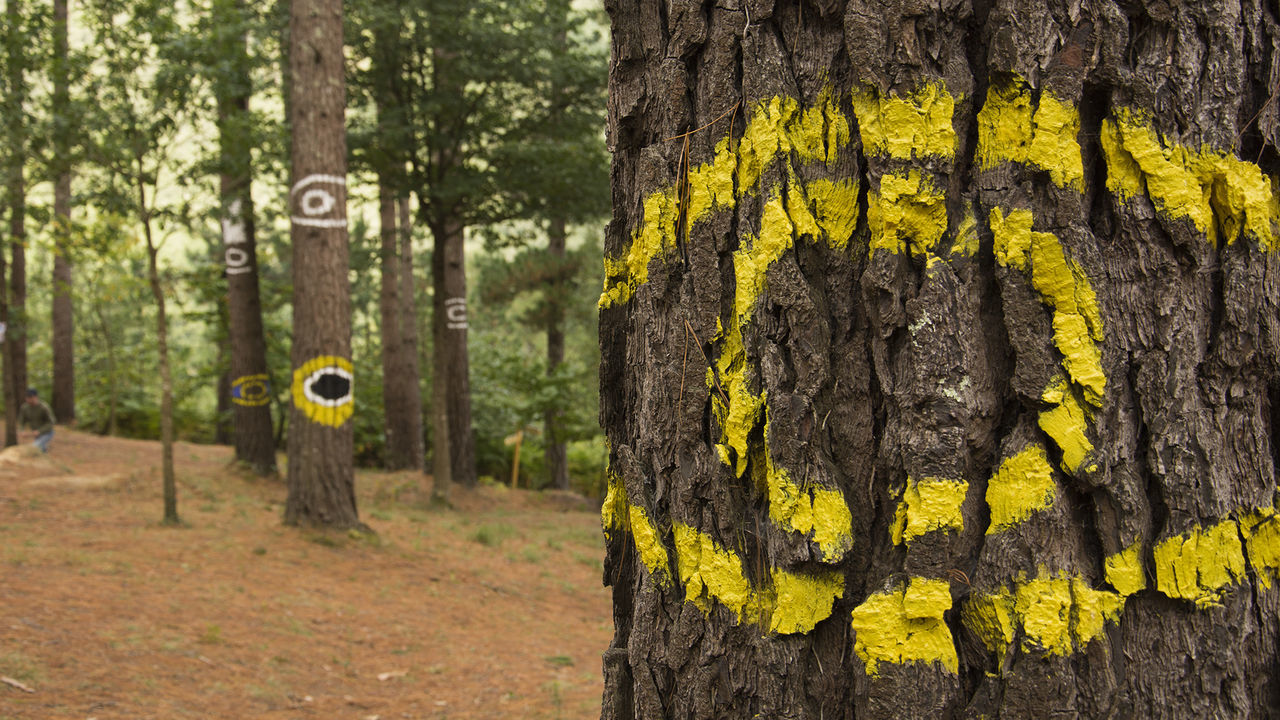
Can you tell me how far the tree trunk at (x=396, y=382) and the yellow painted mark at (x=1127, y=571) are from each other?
607 inches

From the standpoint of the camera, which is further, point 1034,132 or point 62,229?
point 62,229

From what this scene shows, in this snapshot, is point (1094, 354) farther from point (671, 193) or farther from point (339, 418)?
point (339, 418)

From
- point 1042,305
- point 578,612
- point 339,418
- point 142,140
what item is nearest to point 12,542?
point 339,418

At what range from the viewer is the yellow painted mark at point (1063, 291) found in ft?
3.72

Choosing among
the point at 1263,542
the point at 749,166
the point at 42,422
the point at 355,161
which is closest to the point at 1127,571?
the point at 1263,542

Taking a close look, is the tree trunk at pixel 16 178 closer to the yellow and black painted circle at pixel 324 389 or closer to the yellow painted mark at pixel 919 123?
the yellow and black painted circle at pixel 324 389

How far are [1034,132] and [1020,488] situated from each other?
1.65 ft

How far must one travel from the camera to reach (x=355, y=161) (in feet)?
40.6

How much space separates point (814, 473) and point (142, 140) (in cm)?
871

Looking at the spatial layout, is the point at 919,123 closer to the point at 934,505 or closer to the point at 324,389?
the point at 934,505

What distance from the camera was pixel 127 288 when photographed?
9352 millimetres

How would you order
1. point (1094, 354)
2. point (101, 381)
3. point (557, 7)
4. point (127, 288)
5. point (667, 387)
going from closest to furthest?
point (1094, 354) → point (667, 387) → point (127, 288) → point (557, 7) → point (101, 381)

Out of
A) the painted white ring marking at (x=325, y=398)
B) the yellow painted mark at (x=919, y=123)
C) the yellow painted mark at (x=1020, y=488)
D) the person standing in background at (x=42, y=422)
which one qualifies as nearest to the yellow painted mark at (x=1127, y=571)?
the yellow painted mark at (x=1020, y=488)

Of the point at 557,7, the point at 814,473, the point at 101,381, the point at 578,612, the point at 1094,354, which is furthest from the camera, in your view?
the point at 101,381
